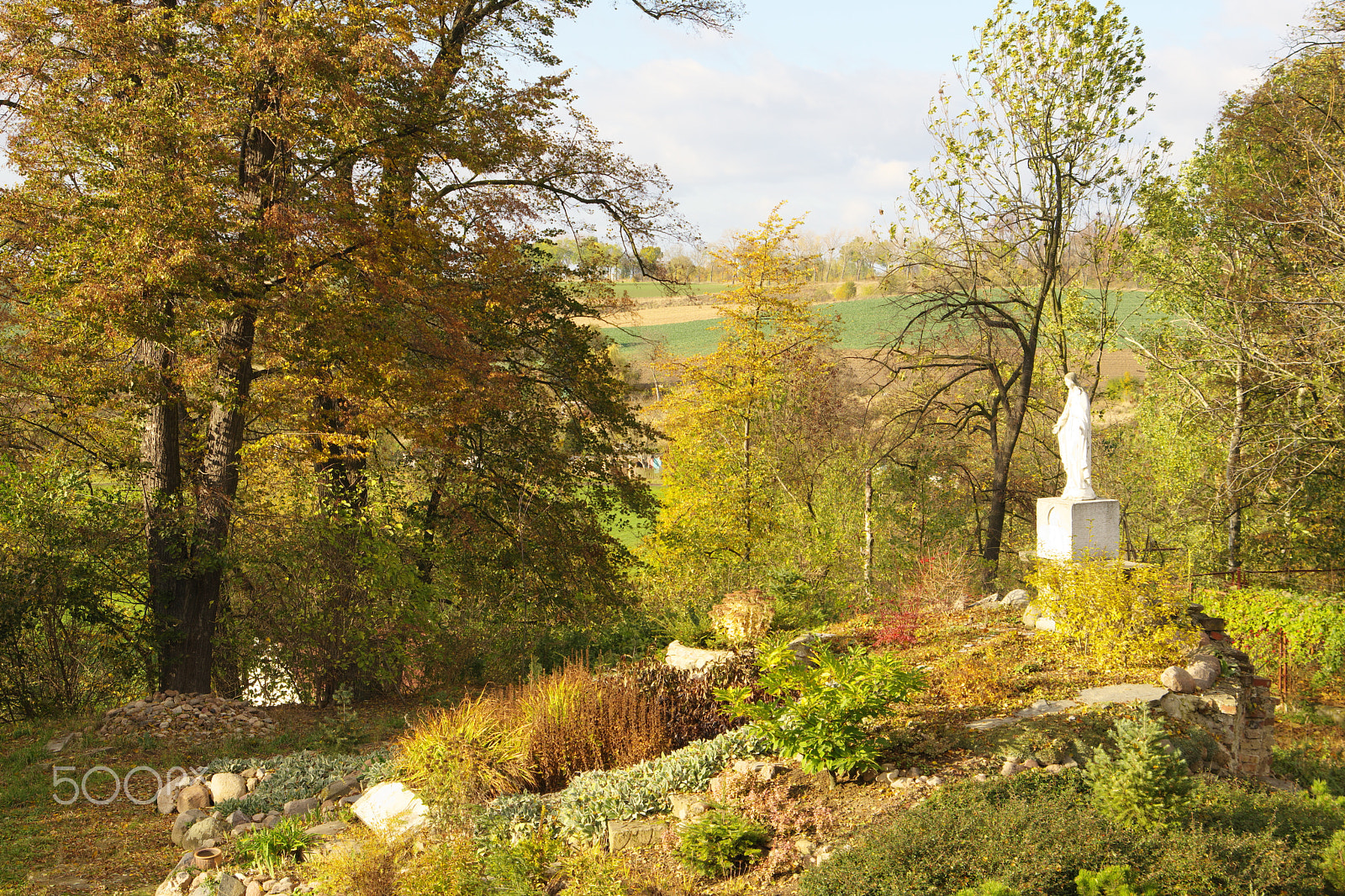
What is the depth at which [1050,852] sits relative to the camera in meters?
4.01

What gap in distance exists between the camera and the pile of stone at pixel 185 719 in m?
8.72

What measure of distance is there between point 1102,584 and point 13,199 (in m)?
11.3

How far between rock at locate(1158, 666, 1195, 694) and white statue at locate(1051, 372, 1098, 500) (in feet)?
7.08

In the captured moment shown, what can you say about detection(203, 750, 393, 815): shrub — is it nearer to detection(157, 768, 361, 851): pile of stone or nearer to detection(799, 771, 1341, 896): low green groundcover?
detection(157, 768, 361, 851): pile of stone

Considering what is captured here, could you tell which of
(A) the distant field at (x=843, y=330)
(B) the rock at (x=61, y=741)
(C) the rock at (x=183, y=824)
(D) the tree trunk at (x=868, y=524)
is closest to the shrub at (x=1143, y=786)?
(C) the rock at (x=183, y=824)

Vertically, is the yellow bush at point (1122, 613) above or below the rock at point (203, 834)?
above

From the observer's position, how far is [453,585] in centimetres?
1159

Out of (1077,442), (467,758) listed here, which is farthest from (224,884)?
(1077,442)

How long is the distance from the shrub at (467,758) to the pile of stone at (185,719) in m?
3.53

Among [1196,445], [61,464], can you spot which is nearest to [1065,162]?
[1196,445]

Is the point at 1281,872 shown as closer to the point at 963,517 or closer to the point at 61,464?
the point at 61,464

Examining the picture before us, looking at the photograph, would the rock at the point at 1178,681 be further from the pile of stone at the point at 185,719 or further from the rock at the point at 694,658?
the pile of stone at the point at 185,719

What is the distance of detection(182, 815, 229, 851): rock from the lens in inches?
245

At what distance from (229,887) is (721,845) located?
3099mm
